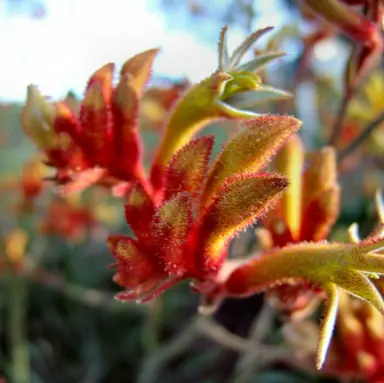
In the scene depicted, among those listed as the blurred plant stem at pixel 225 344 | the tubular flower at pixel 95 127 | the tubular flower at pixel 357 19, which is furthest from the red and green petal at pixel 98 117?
the blurred plant stem at pixel 225 344

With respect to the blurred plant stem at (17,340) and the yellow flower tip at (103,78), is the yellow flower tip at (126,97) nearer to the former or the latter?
the yellow flower tip at (103,78)

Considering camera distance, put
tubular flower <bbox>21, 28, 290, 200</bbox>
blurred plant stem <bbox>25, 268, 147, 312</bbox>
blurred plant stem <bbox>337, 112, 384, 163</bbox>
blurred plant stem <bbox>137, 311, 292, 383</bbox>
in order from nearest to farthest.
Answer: tubular flower <bbox>21, 28, 290, 200</bbox> → blurred plant stem <bbox>337, 112, 384, 163</bbox> → blurred plant stem <bbox>137, 311, 292, 383</bbox> → blurred plant stem <bbox>25, 268, 147, 312</bbox>

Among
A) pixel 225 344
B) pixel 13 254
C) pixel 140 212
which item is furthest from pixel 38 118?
pixel 13 254

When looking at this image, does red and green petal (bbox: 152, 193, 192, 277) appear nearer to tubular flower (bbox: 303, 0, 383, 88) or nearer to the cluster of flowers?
the cluster of flowers

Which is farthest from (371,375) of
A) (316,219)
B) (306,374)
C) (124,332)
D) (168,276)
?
(124,332)

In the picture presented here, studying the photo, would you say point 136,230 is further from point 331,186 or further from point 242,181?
point 331,186

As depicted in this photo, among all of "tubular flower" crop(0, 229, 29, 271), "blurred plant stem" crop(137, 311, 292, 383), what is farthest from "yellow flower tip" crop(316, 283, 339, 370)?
"tubular flower" crop(0, 229, 29, 271)
